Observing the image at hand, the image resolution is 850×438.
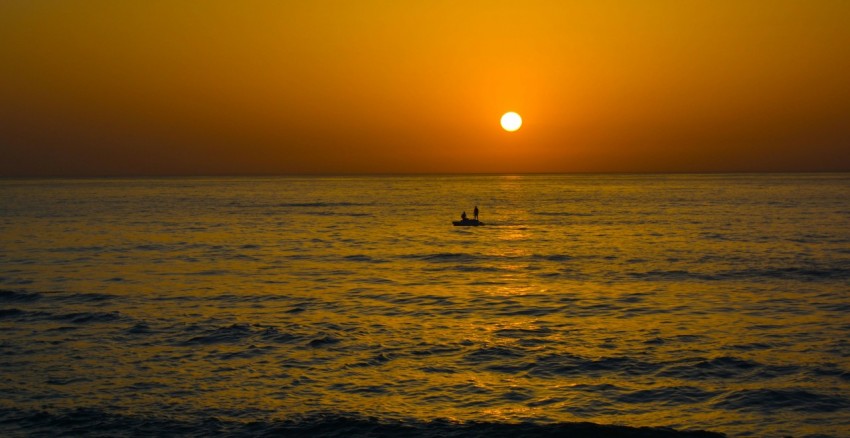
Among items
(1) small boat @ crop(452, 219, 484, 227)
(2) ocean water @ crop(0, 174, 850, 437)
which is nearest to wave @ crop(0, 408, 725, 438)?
(2) ocean water @ crop(0, 174, 850, 437)

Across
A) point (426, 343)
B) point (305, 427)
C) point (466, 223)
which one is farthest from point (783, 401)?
point (466, 223)

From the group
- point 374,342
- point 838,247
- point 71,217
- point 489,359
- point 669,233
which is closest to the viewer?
point 489,359

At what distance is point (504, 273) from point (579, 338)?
16954 mm

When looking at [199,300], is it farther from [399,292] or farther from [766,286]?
[766,286]

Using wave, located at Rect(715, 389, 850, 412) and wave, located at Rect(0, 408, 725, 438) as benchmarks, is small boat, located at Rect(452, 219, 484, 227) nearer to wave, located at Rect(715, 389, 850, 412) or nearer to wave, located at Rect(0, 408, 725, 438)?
wave, located at Rect(715, 389, 850, 412)

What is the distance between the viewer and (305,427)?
15914 mm

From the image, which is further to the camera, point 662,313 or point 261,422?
point 662,313

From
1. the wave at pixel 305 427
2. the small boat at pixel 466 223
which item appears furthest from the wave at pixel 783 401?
the small boat at pixel 466 223

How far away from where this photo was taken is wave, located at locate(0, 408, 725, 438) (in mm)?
15461

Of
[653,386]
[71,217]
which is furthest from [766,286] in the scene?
[71,217]

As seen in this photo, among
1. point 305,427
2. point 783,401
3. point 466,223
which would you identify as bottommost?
point 466,223

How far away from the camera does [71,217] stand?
92312 millimetres

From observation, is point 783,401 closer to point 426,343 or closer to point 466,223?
point 426,343

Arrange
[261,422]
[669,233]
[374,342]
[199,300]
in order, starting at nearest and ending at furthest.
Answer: [261,422]
[374,342]
[199,300]
[669,233]
